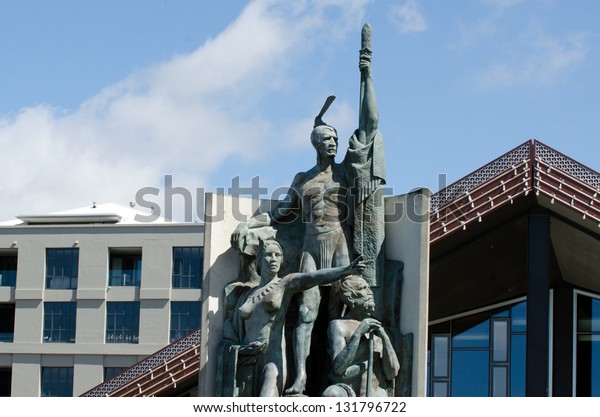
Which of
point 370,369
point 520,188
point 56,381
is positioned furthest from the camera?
point 56,381

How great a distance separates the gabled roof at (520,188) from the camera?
21750 millimetres

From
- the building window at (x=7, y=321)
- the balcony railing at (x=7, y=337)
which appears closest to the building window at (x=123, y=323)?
the balcony railing at (x=7, y=337)

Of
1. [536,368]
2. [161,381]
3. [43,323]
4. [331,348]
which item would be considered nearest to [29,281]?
[43,323]

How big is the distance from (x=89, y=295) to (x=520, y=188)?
29.3 m

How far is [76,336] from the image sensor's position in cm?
4784

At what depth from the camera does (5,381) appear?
49.2 meters

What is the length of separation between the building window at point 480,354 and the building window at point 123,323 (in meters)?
22.7

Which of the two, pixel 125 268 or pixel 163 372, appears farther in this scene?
pixel 125 268

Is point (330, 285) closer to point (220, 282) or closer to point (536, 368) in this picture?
point (220, 282)

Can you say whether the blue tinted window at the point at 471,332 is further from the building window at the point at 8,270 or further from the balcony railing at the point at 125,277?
the building window at the point at 8,270

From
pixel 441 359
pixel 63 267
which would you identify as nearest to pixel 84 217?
pixel 63 267

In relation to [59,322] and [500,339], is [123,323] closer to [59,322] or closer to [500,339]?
[59,322]
